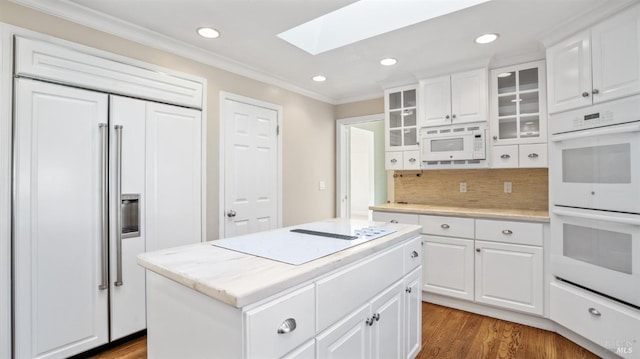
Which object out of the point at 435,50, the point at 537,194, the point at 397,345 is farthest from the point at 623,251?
the point at 435,50

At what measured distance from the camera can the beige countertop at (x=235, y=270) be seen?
963mm

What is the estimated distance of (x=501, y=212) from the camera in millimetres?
2809

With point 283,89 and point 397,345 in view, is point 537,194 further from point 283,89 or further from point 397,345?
point 283,89

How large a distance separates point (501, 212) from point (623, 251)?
0.90 metres

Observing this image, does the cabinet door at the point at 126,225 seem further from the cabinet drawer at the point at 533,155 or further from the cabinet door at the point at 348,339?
the cabinet drawer at the point at 533,155

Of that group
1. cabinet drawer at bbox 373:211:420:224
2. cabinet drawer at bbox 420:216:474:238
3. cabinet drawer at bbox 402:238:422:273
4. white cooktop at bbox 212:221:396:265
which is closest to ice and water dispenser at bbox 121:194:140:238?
white cooktop at bbox 212:221:396:265

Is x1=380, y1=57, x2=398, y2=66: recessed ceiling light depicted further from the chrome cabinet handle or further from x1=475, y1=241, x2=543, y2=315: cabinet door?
the chrome cabinet handle

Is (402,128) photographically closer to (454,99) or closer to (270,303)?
(454,99)

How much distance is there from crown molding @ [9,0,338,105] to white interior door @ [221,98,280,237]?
1.10 ft

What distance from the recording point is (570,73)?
2283 mm

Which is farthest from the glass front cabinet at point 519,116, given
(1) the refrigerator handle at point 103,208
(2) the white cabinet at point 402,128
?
(1) the refrigerator handle at point 103,208

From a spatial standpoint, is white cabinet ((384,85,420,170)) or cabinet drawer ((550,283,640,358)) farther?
white cabinet ((384,85,420,170))

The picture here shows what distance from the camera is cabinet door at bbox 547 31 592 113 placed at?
2.16 meters

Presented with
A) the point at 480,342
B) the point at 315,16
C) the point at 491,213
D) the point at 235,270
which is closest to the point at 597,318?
the point at 480,342
